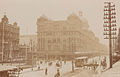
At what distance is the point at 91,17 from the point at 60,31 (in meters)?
5.23

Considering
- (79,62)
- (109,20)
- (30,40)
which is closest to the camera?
(109,20)

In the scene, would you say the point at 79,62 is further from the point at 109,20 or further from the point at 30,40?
the point at 109,20

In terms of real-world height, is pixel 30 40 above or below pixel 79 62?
above

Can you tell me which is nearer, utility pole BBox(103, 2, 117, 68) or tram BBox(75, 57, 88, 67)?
utility pole BBox(103, 2, 117, 68)

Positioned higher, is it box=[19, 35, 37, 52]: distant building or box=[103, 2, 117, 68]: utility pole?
box=[103, 2, 117, 68]: utility pole

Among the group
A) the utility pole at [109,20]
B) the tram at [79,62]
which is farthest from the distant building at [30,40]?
the utility pole at [109,20]

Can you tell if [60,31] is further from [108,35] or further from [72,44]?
[108,35]

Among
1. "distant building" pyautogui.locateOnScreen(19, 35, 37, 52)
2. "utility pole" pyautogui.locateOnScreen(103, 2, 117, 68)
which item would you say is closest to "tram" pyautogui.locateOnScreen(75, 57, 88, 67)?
"distant building" pyautogui.locateOnScreen(19, 35, 37, 52)

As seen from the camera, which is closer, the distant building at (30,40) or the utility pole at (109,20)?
the utility pole at (109,20)

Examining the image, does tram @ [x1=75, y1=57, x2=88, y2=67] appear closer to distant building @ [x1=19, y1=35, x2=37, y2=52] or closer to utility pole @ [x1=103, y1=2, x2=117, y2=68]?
distant building @ [x1=19, y1=35, x2=37, y2=52]

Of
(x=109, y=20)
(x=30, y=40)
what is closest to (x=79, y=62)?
(x=30, y=40)

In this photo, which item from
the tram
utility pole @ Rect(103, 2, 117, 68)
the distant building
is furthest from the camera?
the tram

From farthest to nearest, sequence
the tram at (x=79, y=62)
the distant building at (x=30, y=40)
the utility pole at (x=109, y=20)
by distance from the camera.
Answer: the tram at (x=79, y=62) < the distant building at (x=30, y=40) < the utility pole at (x=109, y=20)

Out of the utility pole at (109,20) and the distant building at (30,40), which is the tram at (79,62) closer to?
the distant building at (30,40)
